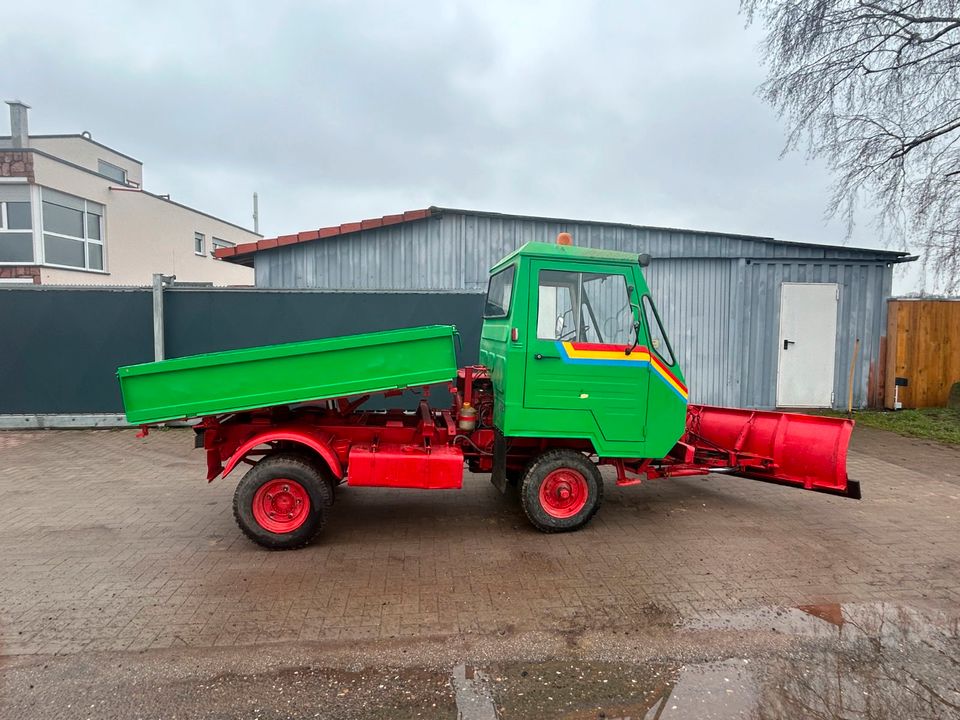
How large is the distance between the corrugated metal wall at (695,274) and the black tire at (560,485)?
20.9ft

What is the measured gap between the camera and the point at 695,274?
11359 mm

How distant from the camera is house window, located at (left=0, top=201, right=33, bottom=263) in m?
15.9

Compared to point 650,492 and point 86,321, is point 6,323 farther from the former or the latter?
point 650,492

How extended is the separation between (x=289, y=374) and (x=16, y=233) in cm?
1638

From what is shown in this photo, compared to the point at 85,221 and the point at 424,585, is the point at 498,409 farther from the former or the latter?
→ the point at 85,221

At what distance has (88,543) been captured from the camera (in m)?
4.84

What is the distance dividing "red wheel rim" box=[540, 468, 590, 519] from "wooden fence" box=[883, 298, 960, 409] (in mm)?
9662

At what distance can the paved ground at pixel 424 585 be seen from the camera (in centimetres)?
314

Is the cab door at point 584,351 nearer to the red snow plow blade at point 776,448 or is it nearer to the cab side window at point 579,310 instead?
the cab side window at point 579,310

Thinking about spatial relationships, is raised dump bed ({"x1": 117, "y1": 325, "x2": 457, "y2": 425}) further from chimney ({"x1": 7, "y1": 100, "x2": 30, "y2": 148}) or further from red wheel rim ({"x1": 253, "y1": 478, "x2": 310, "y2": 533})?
chimney ({"x1": 7, "y1": 100, "x2": 30, "y2": 148})

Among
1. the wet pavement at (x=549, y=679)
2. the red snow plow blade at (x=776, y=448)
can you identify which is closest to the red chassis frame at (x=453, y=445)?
the red snow plow blade at (x=776, y=448)

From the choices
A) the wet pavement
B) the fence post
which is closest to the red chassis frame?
the wet pavement

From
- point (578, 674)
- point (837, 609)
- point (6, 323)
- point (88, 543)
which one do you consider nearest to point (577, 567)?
point (578, 674)

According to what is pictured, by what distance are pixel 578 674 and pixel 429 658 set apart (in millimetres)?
816
